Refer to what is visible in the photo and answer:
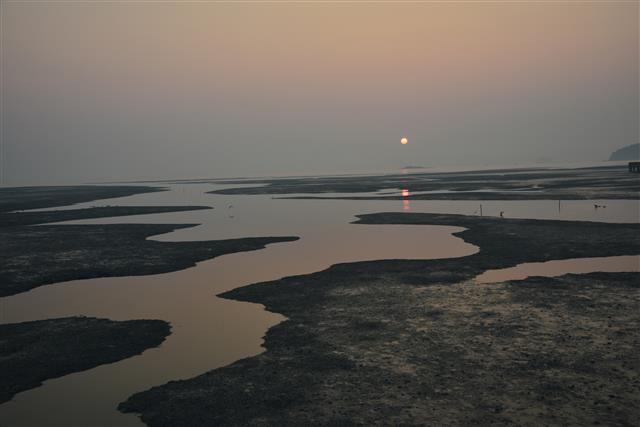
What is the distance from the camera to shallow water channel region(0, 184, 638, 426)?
11.5m

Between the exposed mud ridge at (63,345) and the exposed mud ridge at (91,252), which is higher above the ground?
the exposed mud ridge at (91,252)

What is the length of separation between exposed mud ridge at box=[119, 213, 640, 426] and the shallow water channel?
33.7 inches

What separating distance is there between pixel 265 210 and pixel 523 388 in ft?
174

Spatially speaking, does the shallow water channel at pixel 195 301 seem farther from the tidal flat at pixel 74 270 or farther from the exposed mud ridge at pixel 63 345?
the tidal flat at pixel 74 270

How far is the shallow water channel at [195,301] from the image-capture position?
1149 centimetres

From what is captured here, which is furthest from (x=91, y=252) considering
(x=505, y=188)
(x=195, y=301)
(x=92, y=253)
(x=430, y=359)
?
(x=505, y=188)

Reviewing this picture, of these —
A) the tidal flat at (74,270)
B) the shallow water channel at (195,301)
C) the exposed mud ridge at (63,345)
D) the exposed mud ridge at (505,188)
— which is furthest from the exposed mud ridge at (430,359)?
the exposed mud ridge at (505,188)

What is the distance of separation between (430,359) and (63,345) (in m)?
10.4

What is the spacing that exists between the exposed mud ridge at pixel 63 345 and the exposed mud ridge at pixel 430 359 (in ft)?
10.5

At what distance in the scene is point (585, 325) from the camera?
14.9 metres

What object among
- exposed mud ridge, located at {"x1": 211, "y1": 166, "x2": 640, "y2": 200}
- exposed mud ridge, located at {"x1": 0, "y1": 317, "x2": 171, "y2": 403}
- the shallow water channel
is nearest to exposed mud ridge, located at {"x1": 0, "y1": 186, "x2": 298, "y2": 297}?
the shallow water channel

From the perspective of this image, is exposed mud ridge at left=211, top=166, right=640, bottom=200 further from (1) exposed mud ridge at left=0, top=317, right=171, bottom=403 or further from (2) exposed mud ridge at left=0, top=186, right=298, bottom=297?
(1) exposed mud ridge at left=0, top=317, right=171, bottom=403

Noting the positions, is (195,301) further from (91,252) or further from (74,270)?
(91,252)

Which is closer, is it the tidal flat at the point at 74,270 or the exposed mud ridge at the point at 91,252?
the tidal flat at the point at 74,270
